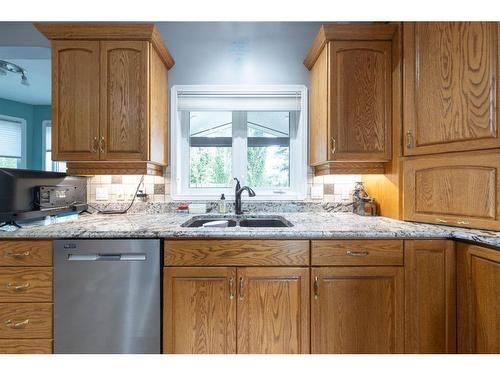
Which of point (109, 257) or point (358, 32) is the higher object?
point (358, 32)

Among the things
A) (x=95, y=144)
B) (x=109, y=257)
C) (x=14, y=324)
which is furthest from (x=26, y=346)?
(x=95, y=144)

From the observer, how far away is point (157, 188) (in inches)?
80.6

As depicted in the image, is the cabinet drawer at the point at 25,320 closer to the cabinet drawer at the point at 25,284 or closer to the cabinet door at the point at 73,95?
the cabinet drawer at the point at 25,284

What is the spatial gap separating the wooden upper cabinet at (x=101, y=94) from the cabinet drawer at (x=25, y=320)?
2.91 feet

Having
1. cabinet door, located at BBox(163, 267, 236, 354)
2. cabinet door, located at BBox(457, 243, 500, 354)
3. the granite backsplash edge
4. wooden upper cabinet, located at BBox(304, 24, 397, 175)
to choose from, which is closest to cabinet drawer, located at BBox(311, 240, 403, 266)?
cabinet door, located at BBox(457, 243, 500, 354)

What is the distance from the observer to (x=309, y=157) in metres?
2.06

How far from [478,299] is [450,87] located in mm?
1090

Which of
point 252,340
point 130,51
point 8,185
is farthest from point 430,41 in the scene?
point 8,185

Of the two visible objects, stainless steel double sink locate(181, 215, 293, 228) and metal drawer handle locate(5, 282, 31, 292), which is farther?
stainless steel double sink locate(181, 215, 293, 228)

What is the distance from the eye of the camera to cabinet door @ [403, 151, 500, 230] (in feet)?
4.00

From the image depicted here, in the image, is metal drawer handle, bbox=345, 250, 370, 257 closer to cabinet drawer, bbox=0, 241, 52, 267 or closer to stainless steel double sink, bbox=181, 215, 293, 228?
stainless steel double sink, bbox=181, 215, 293, 228

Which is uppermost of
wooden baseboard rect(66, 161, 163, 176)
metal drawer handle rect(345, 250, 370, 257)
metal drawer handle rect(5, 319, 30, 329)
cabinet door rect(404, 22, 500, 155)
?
cabinet door rect(404, 22, 500, 155)

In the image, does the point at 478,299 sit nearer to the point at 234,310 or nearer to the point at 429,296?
the point at 429,296

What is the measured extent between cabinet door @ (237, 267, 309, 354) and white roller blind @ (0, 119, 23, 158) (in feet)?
15.3
